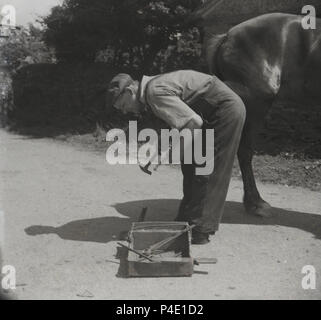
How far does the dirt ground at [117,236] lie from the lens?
4.23m

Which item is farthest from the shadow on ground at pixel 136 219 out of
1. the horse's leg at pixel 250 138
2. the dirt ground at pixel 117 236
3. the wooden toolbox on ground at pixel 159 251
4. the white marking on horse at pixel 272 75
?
the white marking on horse at pixel 272 75

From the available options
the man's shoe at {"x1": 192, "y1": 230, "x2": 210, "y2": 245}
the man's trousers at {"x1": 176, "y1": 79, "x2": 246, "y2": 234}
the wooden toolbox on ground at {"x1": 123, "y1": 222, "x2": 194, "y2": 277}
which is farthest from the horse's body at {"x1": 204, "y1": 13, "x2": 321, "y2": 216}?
the wooden toolbox on ground at {"x1": 123, "y1": 222, "x2": 194, "y2": 277}

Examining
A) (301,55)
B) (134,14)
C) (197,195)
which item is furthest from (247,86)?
(134,14)

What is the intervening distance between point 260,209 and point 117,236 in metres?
1.74

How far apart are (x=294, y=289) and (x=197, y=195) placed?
1370mm

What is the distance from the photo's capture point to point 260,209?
625cm

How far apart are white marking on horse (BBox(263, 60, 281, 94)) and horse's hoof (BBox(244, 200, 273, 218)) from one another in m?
1.30

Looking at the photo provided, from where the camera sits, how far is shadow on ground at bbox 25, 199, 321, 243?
221 inches

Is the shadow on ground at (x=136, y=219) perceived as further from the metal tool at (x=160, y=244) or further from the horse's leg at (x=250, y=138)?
the metal tool at (x=160, y=244)

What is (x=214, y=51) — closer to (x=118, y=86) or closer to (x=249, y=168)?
(x=249, y=168)

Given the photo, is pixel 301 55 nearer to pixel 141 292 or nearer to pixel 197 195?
pixel 197 195

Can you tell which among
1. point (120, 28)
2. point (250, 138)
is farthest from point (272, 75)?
point (120, 28)

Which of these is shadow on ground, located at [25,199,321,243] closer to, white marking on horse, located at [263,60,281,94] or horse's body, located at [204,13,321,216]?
horse's body, located at [204,13,321,216]

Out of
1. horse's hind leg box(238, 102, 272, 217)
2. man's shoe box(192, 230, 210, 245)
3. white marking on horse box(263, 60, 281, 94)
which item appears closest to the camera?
man's shoe box(192, 230, 210, 245)
